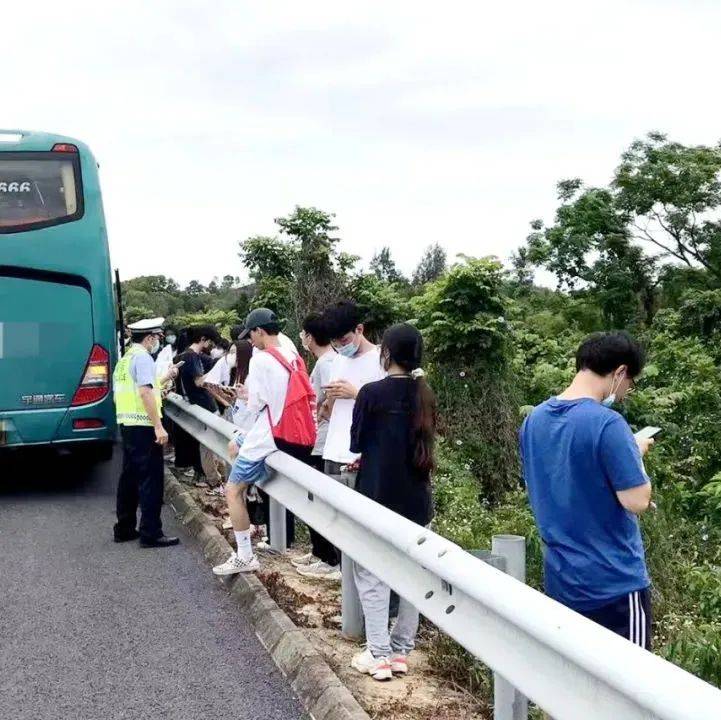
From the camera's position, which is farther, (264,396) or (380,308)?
(380,308)

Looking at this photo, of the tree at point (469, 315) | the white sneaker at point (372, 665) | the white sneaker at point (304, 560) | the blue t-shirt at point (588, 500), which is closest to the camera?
the blue t-shirt at point (588, 500)

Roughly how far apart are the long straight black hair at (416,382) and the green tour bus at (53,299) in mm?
6190

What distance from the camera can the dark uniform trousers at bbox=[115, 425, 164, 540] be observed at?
7.56m

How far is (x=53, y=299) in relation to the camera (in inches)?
392

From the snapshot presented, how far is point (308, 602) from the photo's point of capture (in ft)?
18.5

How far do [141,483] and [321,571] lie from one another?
6.48ft

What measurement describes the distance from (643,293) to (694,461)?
2111 cm

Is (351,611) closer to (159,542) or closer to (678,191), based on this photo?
(159,542)

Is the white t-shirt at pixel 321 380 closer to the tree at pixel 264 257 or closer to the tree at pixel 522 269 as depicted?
the tree at pixel 264 257

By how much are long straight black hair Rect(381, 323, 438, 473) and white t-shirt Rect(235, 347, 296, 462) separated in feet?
5.38

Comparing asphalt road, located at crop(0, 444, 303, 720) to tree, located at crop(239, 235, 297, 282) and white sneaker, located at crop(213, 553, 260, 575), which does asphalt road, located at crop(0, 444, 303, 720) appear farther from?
tree, located at crop(239, 235, 297, 282)

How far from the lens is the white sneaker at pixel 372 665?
14.3 ft

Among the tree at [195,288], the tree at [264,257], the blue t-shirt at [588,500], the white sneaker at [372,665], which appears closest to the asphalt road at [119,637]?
the white sneaker at [372,665]

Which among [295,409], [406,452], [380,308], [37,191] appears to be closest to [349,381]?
[295,409]
